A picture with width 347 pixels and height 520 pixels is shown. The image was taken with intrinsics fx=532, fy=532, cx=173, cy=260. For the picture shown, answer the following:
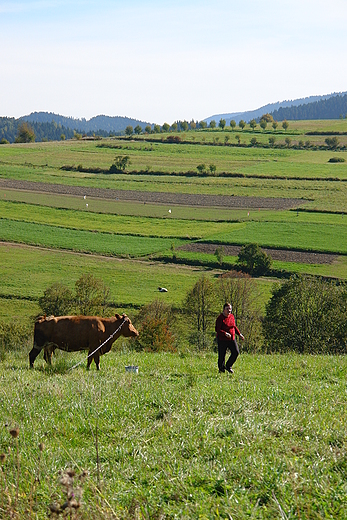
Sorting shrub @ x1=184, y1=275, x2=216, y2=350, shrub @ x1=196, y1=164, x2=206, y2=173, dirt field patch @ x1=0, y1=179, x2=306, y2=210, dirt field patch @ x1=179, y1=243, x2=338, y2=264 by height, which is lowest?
shrub @ x1=184, y1=275, x2=216, y2=350

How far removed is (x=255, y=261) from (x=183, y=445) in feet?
238

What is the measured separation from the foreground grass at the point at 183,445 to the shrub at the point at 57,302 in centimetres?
5006

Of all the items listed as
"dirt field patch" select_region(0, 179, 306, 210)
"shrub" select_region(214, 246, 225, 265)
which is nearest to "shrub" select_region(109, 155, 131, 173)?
"dirt field patch" select_region(0, 179, 306, 210)

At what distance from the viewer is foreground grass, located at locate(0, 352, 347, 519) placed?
5.11 metres

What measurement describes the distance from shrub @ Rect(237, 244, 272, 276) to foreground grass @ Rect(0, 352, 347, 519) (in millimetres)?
66869

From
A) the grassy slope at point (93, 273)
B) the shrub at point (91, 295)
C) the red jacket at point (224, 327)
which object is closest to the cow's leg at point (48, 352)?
the red jacket at point (224, 327)

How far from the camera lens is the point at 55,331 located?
15.0 metres

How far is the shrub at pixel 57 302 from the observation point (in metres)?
60.2

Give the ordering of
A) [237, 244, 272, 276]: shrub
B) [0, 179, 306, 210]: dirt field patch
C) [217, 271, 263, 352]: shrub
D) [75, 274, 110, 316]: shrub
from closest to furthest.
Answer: [75, 274, 110, 316]: shrub → [217, 271, 263, 352]: shrub → [237, 244, 272, 276]: shrub → [0, 179, 306, 210]: dirt field patch

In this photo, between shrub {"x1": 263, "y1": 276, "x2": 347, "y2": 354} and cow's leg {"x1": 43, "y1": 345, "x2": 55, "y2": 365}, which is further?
shrub {"x1": 263, "y1": 276, "x2": 347, "y2": 354}

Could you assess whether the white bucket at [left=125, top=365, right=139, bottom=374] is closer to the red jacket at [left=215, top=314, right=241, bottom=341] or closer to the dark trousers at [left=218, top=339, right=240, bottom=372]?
the dark trousers at [left=218, top=339, right=240, bottom=372]

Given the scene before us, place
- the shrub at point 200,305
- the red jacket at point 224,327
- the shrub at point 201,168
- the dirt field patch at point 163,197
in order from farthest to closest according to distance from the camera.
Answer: the shrub at point 201,168
the dirt field patch at point 163,197
the shrub at point 200,305
the red jacket at point 224,327

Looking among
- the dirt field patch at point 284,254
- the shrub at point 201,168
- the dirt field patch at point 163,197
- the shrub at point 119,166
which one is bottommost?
the dirt field patch at point 284,254

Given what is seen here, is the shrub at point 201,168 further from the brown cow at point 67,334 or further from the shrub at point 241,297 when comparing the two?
the brown cow at point 67,334
